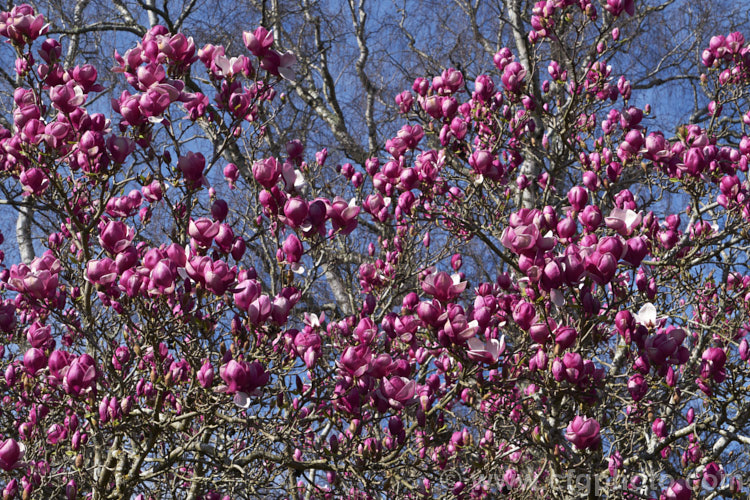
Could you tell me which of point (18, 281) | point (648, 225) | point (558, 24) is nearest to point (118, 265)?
point (18, 281)

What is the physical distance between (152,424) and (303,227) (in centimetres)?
76

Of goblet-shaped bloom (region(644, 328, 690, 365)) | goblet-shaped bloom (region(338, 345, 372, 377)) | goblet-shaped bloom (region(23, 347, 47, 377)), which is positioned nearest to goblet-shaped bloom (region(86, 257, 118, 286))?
goblet-shaped bloom (region(23, 347, 47, 377))

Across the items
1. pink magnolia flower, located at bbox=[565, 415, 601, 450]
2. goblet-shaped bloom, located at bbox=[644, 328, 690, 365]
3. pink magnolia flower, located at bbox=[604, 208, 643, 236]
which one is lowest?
pink magnolia flower, located at bbox=[565, 415, 601, 450]

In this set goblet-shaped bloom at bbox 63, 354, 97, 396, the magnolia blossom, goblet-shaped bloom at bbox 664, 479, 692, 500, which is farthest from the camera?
goblet-shaped bloom at bbox 664, 479, 692, 500

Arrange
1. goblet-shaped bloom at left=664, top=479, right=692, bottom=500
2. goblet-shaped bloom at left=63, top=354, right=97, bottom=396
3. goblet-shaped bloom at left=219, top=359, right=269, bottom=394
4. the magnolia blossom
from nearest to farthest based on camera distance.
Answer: goblet-shaped bloom at left=219, top=359, right=269, bottom=394 < goblet-shaped bloom at left=63, top=354, right=97, bottom=396 < the magnolia blossom < goblet-shaped bloom at left=664, top=479, right=692, bottom=500

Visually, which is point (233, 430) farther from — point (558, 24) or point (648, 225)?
point (558, 24)

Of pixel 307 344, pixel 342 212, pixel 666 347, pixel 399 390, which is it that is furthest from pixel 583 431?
pixel 342 212

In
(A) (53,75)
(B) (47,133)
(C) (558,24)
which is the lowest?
(B) (47,133)

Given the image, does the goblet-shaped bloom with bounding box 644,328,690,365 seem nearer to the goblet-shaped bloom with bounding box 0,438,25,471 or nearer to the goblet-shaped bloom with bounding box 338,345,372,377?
the goblet-shaped bloom with bounding box 338,345,372,377

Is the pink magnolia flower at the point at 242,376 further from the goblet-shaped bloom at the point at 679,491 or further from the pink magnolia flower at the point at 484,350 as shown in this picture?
the goblet-shaped bloom at the point at 679,491

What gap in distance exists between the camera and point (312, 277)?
2455 mm

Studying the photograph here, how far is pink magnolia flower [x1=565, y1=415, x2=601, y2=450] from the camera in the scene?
1.80 meters

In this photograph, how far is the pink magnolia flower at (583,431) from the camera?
180 cm

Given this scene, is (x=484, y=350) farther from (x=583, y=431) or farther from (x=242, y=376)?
(x=242, y=376)
